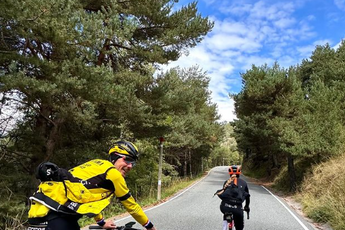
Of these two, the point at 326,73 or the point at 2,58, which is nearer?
the point at 2,58

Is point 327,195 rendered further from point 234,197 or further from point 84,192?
point 84,192

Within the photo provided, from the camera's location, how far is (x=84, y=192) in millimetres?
2531

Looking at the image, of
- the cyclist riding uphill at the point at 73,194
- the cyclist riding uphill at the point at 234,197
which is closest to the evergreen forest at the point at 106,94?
the cyclist riding uphill at the point at 234,197

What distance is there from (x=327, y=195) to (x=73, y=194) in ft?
37.1

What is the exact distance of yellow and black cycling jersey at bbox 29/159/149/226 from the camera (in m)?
2.44

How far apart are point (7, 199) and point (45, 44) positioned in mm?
5331

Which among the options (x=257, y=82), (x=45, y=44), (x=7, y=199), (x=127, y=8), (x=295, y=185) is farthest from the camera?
(x=257, y=82)

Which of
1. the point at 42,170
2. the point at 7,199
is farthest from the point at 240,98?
the point at 42,170

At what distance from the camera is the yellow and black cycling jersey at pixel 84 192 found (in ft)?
8.02

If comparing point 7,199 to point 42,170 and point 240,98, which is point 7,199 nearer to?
point 42,170

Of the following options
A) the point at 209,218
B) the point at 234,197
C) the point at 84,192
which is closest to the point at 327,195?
the point at 209,218

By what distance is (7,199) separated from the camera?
891 centimetres

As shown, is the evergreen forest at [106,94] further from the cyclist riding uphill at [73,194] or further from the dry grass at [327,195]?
the cyclist riding uphill at [73,194]

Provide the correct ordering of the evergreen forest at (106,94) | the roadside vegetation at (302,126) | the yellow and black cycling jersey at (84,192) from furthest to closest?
1. the roadside vegetation at (302,126)
2. the evergreen forest at (106,94)
3. the yellow and black cycling jersey at (84,192)
